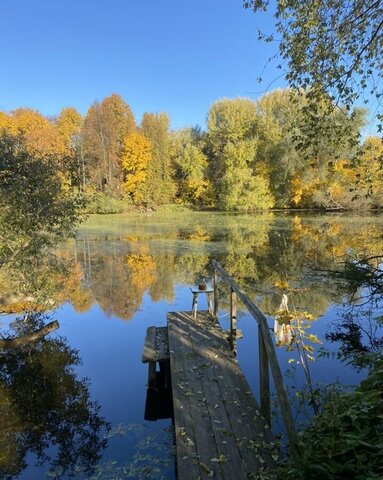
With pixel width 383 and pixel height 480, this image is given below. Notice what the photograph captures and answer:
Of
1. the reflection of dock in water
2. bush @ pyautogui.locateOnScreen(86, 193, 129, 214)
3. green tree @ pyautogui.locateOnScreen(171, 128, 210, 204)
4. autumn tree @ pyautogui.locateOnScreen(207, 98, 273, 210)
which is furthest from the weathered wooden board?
green tree @ pyautogui.locateOnScreen(171, 128, 210, 204)

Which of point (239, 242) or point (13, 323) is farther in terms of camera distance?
point (239, 242)

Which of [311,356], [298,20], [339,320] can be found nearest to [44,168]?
[298,20]

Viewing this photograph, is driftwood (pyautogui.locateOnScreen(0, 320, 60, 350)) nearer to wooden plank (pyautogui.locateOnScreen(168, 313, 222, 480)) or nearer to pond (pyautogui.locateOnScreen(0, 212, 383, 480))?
pond (pyautogui.locateOnScreen(0, 212, 383, 480))

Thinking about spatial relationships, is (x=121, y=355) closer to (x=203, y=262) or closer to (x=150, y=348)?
(x=150, y=348)

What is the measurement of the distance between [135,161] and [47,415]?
43.9m

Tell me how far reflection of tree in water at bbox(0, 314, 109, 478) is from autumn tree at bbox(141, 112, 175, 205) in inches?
1575

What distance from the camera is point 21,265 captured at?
28.3 feet

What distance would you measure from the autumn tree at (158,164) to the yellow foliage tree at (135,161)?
756mm

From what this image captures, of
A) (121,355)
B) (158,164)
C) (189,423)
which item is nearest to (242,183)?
(158,164)

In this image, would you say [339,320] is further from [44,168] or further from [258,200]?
[258,200]

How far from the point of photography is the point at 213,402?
181 inches

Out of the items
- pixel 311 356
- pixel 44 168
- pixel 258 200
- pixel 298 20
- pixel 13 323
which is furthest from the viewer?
pixel 258 200

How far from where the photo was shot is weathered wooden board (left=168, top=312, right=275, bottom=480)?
3.49 meters

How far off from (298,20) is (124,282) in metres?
10.4
